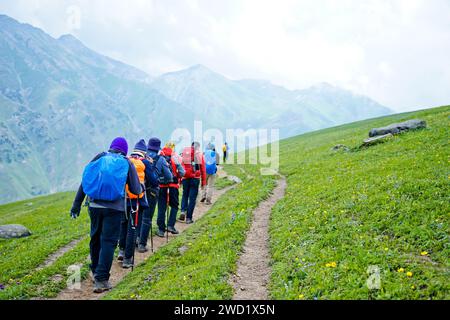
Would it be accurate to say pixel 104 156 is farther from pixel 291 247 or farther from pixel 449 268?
pixel 449 268

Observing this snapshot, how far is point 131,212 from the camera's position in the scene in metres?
12.7

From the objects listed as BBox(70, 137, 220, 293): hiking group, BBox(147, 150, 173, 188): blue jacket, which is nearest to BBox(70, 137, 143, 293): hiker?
BBox(70, 137, 220, 293): hiking group

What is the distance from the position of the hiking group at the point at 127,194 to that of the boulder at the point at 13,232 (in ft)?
41.3

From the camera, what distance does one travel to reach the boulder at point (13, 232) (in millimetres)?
23000

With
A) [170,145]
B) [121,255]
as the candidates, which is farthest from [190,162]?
[121,255]

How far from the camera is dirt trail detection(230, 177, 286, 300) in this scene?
935cm

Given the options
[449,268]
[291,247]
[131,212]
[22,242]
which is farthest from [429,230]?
[22,242]

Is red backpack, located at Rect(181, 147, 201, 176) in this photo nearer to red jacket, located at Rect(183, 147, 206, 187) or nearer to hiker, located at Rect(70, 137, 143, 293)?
red jacket, located at Rect(183, 147, 206, 187)

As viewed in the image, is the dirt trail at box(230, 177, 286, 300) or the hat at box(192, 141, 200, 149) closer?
the dirt trail at box(230, 177, 286, 300)

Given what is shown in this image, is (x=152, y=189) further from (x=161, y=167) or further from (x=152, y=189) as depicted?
(x=161, y=167)

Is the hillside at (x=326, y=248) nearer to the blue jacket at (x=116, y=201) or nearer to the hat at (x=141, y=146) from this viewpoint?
the blue jacket at (x=116, y=201)

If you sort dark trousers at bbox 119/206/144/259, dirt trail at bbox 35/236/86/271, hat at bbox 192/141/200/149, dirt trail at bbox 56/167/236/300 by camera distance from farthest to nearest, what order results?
hat at bbox 192/141/200/149 → dirt trail at bbox 35/236/86/271 → dark trousers at bbox 119/206/144/259 → dirt trail at bbox 56/167/236/300

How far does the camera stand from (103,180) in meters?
10.3
